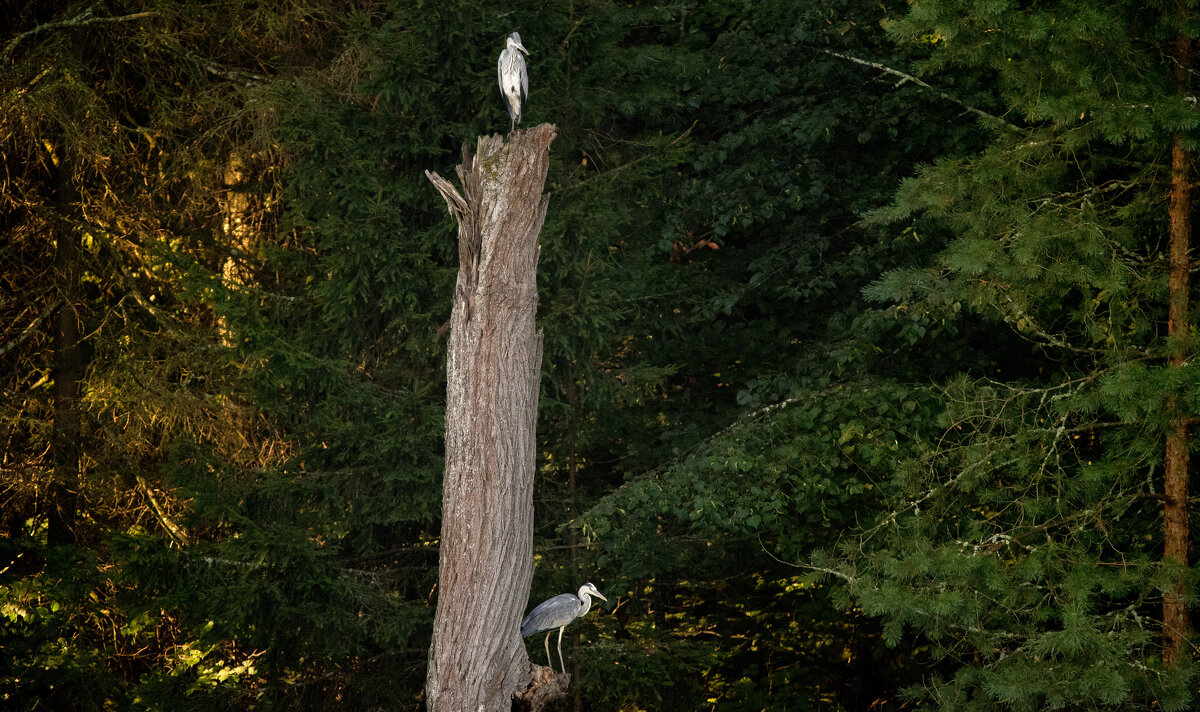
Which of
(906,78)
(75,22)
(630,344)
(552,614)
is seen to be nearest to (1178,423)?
(906,78)

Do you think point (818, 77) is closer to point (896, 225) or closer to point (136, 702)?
point (896, 225)

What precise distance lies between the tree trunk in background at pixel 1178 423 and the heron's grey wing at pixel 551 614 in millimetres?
2869

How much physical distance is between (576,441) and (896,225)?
2668mm

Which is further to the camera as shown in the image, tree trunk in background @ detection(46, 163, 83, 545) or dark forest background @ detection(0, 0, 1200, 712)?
tree trunk in background @ detection(46, 163, 83, 545)

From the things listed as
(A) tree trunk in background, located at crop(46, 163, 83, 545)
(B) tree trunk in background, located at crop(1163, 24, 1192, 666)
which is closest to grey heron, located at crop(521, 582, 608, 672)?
(B) tree trunk in background, located at crop(1163, 24, 1192, 666)

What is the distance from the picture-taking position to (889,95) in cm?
704

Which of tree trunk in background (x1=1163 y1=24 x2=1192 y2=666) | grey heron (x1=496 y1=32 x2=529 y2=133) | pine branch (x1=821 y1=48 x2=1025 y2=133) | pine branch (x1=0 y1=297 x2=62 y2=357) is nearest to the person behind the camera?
tree trunk in background (x1=1163 y1=24 x2=1192 y2=666)

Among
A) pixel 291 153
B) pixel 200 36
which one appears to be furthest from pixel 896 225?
pixel 200 36

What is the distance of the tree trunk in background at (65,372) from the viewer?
8211 mm

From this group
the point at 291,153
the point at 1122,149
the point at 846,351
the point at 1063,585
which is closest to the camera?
the point at 1063,585

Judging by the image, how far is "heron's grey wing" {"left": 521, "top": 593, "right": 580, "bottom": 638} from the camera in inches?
204

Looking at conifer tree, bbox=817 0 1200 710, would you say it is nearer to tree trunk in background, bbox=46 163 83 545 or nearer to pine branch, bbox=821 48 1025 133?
pine branch, bbox=821 48 1025 133

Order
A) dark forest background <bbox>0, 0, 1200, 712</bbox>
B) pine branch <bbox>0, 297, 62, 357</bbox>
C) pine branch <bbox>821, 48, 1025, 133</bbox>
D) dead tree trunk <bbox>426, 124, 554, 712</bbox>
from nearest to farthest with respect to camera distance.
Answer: dead tree trunk <bbox>426, 124, 554, 712</bbox>, dark forest background <bbox>0, 0, 1200, 712</bbox>, pine branch <bbox>821, 48, 1025, 133</bbox>, pine branch <bbox>0, 297, 62, 357</bbox>

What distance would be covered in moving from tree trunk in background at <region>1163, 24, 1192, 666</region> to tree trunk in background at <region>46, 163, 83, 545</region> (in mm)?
7238
